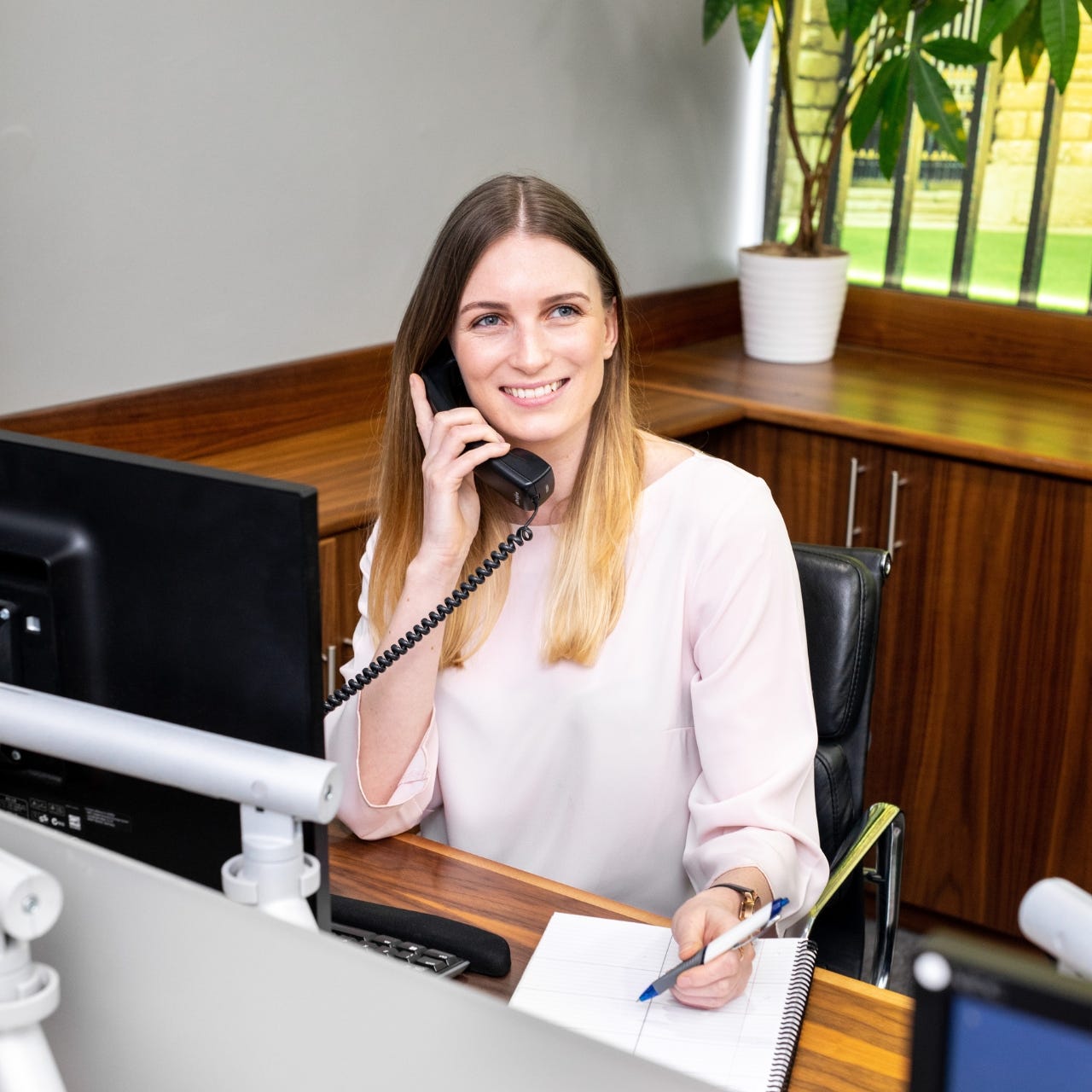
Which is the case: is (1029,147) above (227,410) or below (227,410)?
above

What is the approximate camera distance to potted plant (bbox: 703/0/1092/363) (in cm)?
255

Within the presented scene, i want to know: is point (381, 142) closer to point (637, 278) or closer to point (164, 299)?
point (164, 299)

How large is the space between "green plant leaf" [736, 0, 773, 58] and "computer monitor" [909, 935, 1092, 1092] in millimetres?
2565

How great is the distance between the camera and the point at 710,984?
42.0 inches

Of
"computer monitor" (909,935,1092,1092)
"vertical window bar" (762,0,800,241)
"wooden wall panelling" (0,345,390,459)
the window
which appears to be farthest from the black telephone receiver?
"vertical window bar" (762,0,800,241)

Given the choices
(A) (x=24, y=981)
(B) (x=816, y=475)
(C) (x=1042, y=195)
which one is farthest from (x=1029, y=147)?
(A) (x=24, y=981)

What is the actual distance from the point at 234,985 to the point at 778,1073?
1.80 feet

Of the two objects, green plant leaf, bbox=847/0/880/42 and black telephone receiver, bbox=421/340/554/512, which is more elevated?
green plant leaf, bbox=847/0/880/42

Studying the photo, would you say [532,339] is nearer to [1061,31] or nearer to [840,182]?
[1061,31]

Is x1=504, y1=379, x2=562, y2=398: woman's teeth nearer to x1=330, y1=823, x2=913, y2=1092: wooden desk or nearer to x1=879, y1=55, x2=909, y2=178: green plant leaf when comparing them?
x1=330, y1=823, x2=913, y2=1092: wooden desk

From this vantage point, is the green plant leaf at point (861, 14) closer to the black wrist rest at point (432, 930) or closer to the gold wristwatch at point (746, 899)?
the gold wristwatch at point (746, 899)

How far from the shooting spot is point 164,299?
221cm

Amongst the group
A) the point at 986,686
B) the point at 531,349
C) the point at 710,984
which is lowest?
the point at 986,686

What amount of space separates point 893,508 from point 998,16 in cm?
88
